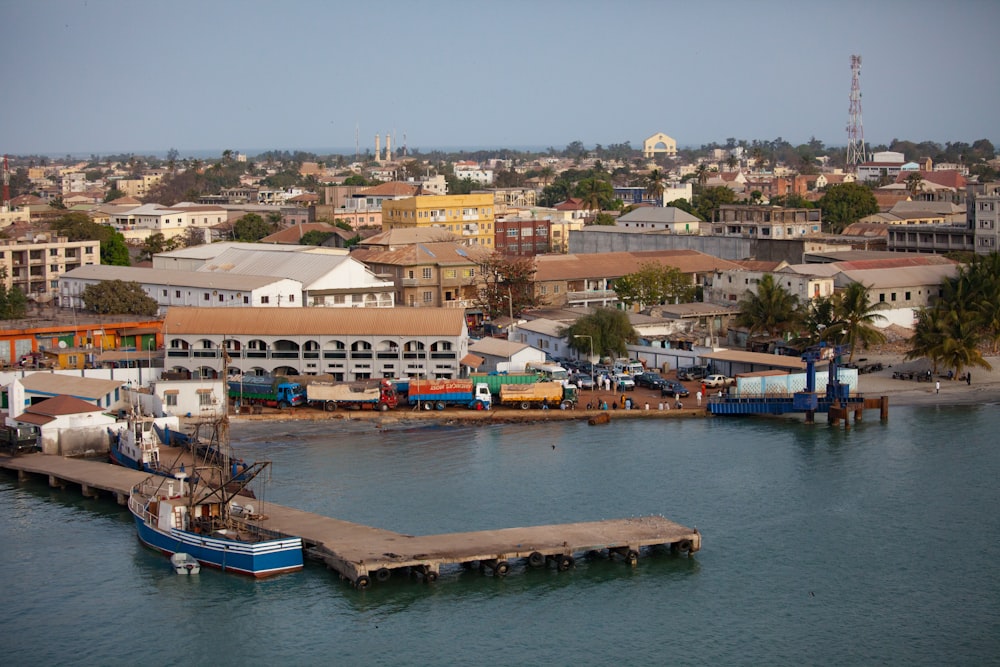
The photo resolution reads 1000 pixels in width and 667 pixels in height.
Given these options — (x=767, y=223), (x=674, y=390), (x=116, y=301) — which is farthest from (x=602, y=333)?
(x=767, y=223)

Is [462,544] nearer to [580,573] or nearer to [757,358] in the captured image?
[580,573]

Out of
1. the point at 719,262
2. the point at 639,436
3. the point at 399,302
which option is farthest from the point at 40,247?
the point at 639,436

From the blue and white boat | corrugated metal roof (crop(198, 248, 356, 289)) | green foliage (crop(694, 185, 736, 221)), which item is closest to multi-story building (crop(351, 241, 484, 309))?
corrugated metal roof (crop(198, 248, 356, 289))

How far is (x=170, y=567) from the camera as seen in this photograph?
1875cm

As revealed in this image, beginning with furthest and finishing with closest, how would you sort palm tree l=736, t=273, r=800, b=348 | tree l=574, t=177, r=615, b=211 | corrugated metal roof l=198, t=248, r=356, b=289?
tree l=574, t=177, r=615, b=211, corrugated metal roof l=198, t=248, r=356, b=289, palm tree l=736, t=273, r=800, b=348

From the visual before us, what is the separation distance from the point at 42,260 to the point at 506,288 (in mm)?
15388

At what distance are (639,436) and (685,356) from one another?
627 centimetres

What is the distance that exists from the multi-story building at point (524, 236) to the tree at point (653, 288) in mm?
13030

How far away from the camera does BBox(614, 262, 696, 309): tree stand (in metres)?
39.1

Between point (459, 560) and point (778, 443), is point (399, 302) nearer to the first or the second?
point (778, 443)

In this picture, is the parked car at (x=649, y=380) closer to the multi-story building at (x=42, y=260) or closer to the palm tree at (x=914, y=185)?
the multi-story building at (x=42, y=260)

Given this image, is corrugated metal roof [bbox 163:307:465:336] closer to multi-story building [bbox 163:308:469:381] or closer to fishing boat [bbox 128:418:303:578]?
multi-story building [bbox 163:308:469:381]

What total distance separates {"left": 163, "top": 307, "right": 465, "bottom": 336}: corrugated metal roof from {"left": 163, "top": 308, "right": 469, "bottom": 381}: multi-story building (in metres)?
0.02

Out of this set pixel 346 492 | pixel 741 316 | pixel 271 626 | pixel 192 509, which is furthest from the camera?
pixel 741 316
